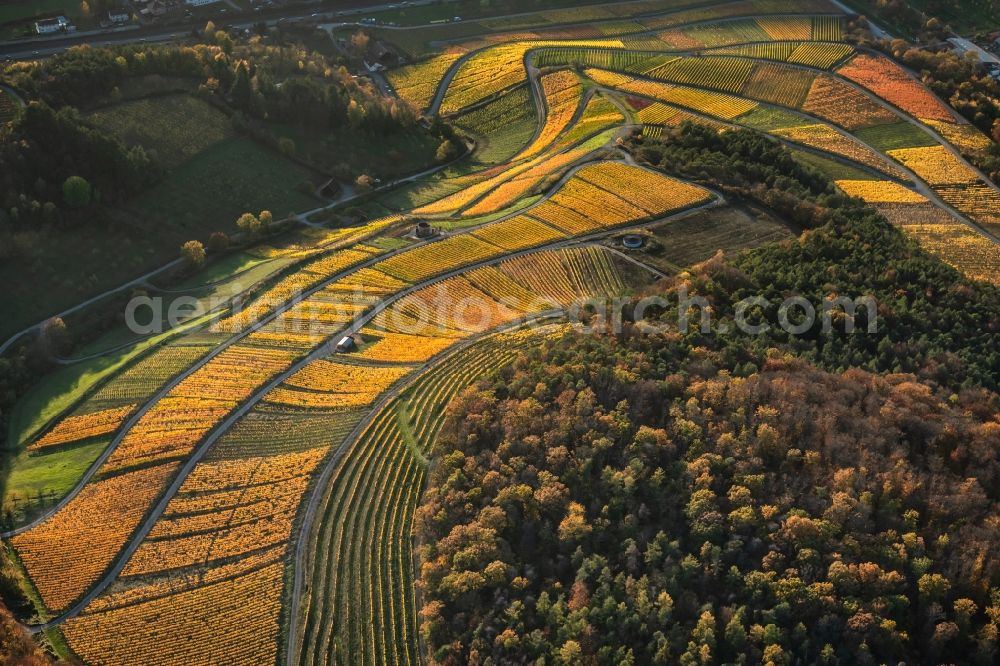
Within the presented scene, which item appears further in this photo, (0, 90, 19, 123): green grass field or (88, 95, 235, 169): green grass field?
(88, 95, 235, 169): green grass field

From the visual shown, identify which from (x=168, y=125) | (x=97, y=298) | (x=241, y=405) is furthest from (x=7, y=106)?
(x=241, y=405)

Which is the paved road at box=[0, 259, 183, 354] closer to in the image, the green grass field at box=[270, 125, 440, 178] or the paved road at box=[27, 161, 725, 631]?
the paved road at box=[27, 161, 725, 631]

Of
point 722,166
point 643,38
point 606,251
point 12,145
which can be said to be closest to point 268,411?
point 606,251

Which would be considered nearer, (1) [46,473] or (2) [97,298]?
(1) [46,473]

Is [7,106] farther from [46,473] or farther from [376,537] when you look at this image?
[376,537]

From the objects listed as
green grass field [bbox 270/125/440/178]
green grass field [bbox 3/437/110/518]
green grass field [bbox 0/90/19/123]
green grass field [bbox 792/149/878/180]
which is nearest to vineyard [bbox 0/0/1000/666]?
green grass field [bbox 3/437/110/518]

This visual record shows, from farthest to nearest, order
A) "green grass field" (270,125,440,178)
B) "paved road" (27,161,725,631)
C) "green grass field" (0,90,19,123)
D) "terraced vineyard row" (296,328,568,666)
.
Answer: "green grass field" (270,125,440,178)
"green grass field" (0,90,19,123)
"paved road" (27,161,725,631)
"terraced vineyard row" (296,328,568,666)

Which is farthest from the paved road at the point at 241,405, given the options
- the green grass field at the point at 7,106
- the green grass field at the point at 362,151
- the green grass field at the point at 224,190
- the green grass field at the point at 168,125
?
the green grass field at the point at 7,106
